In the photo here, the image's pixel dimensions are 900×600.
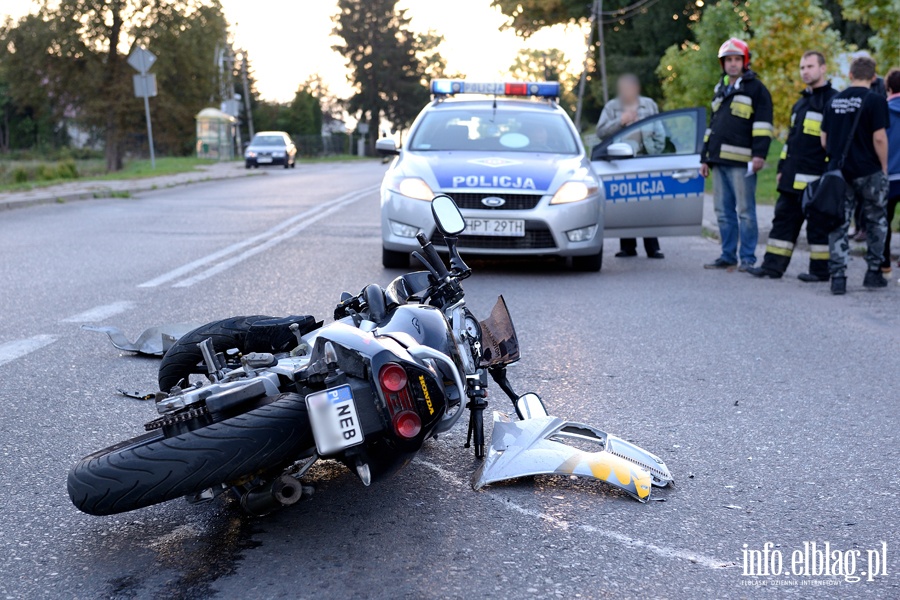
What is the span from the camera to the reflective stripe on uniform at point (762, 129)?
1022 centimetres

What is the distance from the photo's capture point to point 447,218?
4.05 meters

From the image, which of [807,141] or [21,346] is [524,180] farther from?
→ [21,346]

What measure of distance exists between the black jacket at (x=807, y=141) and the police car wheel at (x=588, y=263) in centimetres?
177

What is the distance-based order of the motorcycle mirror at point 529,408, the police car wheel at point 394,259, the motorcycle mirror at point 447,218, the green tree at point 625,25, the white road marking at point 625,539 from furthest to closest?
the green tree at point 625,25
the police car wheel at point 394,259
the motorcycle mirror at point 529,408
the motorcycle mirror at point 447,218
the white road marking at point 625,539

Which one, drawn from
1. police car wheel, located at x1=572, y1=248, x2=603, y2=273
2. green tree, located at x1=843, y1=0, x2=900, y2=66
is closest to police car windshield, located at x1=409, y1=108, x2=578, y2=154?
police car wheel, located at x1=572, y1=248, x2=603, y2=273

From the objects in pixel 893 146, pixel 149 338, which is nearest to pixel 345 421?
pixel 149 338

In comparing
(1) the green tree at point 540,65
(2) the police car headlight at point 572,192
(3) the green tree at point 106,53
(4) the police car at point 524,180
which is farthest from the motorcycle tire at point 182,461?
(1) the green tree at point 540,65

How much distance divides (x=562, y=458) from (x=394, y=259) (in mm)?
6216

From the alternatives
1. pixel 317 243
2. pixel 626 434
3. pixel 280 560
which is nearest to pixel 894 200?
pixel 317 243

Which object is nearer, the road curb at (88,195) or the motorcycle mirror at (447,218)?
the motorcycle mirror at (447,218)

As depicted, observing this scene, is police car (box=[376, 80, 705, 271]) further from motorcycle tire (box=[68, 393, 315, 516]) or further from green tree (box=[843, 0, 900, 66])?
motorcycle tire (box=[68, 393, 315, 516])

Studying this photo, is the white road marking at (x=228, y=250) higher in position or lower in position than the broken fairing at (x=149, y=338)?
lower

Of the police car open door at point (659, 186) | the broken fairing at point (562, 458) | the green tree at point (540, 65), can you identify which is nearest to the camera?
the broken fairing at point (562, 458)

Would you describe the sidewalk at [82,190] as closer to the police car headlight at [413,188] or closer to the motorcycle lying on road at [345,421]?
the police car headlight at [413,188]
